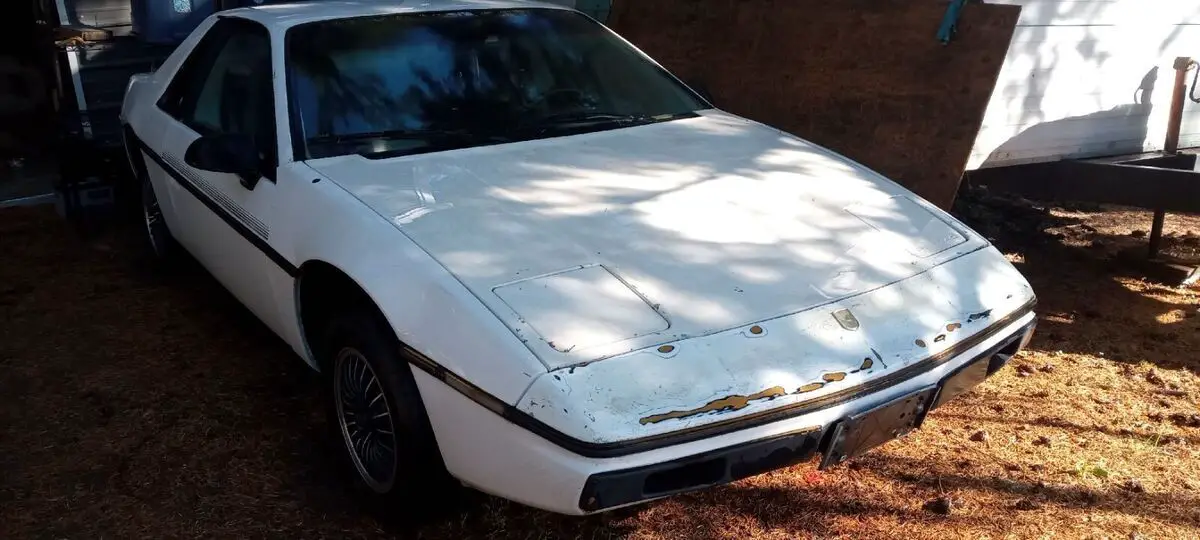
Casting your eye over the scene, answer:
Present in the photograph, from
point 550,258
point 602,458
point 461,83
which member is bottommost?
point 602,458

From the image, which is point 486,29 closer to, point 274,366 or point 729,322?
point 274,366

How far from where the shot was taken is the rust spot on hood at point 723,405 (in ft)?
6.78

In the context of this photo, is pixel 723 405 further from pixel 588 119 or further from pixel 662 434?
pixel 588 119

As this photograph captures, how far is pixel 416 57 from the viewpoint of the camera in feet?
11.3

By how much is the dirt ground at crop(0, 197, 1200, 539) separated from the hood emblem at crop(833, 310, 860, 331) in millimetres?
815

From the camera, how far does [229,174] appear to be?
3.31 metres

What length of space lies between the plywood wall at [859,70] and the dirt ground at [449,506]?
1052mm

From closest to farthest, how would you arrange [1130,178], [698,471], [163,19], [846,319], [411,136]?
1. [698,471]
2. [846,319]
3. [411,136]
4. [1130,178]
5. [163,19]

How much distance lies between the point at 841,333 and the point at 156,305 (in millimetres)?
3544

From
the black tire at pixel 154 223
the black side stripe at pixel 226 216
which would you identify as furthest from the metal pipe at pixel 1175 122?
the black tire at pixel 154 223

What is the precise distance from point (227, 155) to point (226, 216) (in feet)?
1.28

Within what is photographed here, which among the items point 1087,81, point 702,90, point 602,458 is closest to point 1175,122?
point 1087,81

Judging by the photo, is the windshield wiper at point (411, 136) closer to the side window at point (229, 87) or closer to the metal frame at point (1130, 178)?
the side window at point (229, 87)

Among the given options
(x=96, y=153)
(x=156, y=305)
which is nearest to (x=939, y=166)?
(x=156, y=305)
